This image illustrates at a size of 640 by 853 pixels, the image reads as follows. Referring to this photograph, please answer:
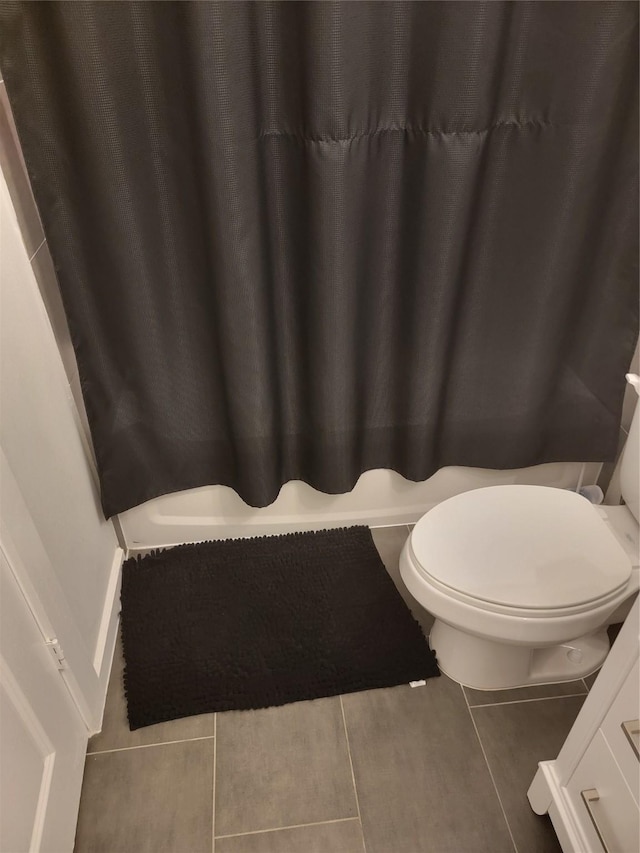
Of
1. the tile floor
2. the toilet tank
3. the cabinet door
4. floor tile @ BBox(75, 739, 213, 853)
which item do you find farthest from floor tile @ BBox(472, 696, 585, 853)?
the cabinet door

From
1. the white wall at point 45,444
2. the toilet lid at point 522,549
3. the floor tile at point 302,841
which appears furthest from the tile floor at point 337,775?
the toilet lid at point 522,549

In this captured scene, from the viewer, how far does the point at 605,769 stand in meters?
1.03

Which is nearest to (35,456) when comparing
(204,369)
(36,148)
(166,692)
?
(204,369)

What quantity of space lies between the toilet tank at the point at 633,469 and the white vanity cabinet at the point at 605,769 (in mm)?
407

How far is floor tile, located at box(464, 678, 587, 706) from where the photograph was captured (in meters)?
1.51

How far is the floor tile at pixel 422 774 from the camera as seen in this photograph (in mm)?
1279

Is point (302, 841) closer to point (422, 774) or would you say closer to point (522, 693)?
point (422, 774)

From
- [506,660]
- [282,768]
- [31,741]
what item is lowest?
[282,768]

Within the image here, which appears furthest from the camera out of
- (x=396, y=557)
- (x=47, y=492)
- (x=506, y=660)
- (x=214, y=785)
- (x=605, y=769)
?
(x=396, y=557)

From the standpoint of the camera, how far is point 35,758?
1114mm

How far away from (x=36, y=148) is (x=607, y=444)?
159 cm

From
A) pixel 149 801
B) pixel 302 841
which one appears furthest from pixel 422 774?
pixel 149 801

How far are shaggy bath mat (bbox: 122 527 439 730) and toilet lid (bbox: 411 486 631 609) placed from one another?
0.40 m

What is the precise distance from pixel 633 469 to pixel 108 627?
132 cm
